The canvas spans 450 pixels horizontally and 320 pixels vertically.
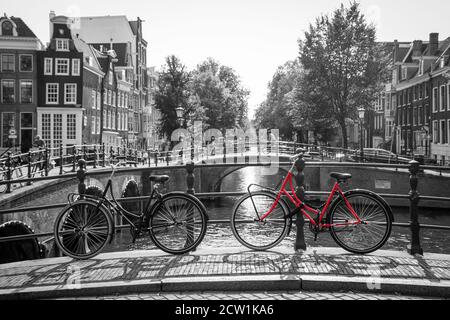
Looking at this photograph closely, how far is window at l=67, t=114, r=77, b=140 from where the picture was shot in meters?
40.2

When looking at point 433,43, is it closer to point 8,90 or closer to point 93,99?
point 93,99

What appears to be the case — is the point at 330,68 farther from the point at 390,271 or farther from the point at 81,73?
the point at 390,271

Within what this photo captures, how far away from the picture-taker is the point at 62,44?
3988 cm

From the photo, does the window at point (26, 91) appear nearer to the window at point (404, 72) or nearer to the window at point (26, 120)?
the window at point (26, 120)

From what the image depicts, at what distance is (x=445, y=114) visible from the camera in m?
37.6

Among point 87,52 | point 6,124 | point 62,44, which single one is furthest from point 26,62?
point 87,52

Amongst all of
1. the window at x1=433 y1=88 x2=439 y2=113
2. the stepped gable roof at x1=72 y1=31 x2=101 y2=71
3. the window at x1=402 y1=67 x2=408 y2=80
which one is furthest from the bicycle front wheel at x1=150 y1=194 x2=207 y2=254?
the window at x1=402 y1=67 x2=408 y2=80

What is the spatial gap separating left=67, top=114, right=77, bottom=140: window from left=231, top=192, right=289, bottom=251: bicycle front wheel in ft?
119

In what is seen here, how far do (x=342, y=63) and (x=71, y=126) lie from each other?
70.8 feet

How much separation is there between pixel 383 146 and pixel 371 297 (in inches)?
1963

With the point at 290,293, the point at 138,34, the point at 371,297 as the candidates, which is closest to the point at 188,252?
the point at 290,293

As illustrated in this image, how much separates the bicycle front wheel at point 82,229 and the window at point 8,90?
1371 inches

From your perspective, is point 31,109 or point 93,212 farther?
point 31,109

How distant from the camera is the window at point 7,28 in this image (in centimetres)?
3700
